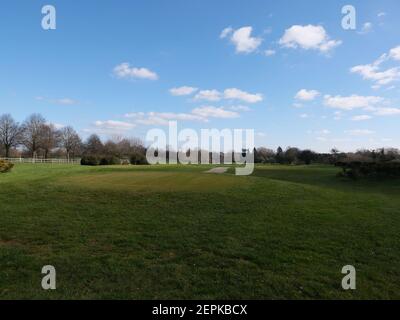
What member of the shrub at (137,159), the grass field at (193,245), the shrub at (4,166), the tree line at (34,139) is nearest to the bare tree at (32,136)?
the tree line at (34,139)

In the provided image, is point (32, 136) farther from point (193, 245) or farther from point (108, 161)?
point (193, 245)

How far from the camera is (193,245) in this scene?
8711 mm

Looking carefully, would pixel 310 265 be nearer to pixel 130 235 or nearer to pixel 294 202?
pixel 130 235

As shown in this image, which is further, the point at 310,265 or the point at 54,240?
the point at 54,240

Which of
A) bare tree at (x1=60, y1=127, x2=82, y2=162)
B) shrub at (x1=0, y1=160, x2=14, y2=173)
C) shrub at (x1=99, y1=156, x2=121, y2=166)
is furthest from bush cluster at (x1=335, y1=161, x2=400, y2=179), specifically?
bare tree at (x1=60, y1=127, x2=82, y2=162)

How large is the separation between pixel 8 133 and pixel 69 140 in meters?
15.2

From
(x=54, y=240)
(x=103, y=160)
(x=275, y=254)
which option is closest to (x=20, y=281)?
(x=54, y=240)

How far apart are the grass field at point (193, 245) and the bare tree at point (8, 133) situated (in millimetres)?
72824

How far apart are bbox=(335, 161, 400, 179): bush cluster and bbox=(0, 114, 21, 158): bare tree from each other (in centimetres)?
7633

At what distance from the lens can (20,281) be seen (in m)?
6.31

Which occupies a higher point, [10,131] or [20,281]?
[10,131]

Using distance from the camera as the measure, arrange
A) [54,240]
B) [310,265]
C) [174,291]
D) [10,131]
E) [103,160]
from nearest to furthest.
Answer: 1. [174,291]
2. [310,265]
3. [54,240]
4. [103,160]
5. [10,131]

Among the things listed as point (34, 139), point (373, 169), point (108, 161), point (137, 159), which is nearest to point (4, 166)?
point (108, 161)

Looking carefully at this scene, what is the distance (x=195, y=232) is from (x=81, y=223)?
3957mm
